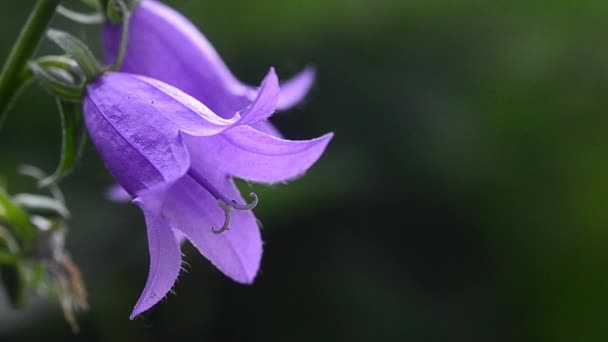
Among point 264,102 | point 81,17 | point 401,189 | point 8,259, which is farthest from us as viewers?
point 401,189

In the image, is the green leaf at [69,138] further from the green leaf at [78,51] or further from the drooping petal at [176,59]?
the drooping petal at [176,59]

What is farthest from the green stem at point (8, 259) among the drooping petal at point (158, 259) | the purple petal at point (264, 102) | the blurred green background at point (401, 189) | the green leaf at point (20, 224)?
the blurred green background at point (401, 189)

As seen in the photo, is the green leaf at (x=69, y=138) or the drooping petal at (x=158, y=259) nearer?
the drooping petal at (x=158, y=259)

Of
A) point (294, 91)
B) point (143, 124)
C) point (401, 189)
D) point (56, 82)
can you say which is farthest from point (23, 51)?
point (401, 189)

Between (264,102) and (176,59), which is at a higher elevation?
(264,102)

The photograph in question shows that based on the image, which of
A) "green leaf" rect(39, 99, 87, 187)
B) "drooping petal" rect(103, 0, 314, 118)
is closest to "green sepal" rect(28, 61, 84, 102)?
"green leaf" rect(39, 99, 87, 187)

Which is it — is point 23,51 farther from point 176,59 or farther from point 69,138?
point 176,59
